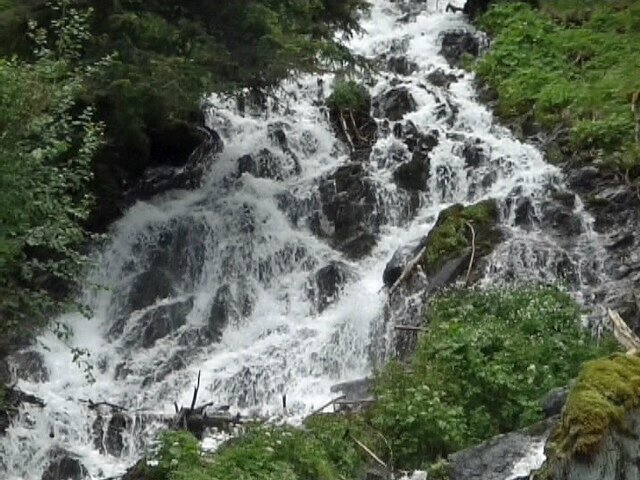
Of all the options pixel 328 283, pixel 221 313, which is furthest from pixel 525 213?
pixel 221 313

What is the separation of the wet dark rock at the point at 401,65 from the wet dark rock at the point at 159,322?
26.6 feet

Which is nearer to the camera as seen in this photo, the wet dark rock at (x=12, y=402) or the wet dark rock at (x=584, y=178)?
the wet dark rock at (x=12, y=402)

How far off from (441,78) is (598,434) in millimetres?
13690

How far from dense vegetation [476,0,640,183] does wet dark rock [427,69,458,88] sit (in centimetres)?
56

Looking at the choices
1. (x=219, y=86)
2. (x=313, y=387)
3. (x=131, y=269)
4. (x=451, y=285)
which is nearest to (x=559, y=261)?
(x=451, y=285)

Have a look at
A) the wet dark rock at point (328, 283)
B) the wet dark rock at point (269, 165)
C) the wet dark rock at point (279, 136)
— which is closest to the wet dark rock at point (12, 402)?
the wet dark rock at point (328, 283)

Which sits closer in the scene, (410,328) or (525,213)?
(410,328)

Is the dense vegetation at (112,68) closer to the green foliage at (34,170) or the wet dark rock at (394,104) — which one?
the green foliage at (34,170)

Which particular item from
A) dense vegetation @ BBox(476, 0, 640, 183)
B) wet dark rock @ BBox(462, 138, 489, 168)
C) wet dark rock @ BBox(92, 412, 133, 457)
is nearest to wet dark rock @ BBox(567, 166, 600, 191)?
dense vegetation @ BBox(476, 0, 640, 183)

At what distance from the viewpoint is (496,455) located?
8.87 m

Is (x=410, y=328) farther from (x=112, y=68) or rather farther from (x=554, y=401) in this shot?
(x=112, y=68)

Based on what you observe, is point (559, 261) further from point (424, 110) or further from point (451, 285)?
point (424, 110)

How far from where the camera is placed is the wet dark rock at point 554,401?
31.9 feet

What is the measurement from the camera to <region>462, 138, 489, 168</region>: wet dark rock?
16.9 metres
